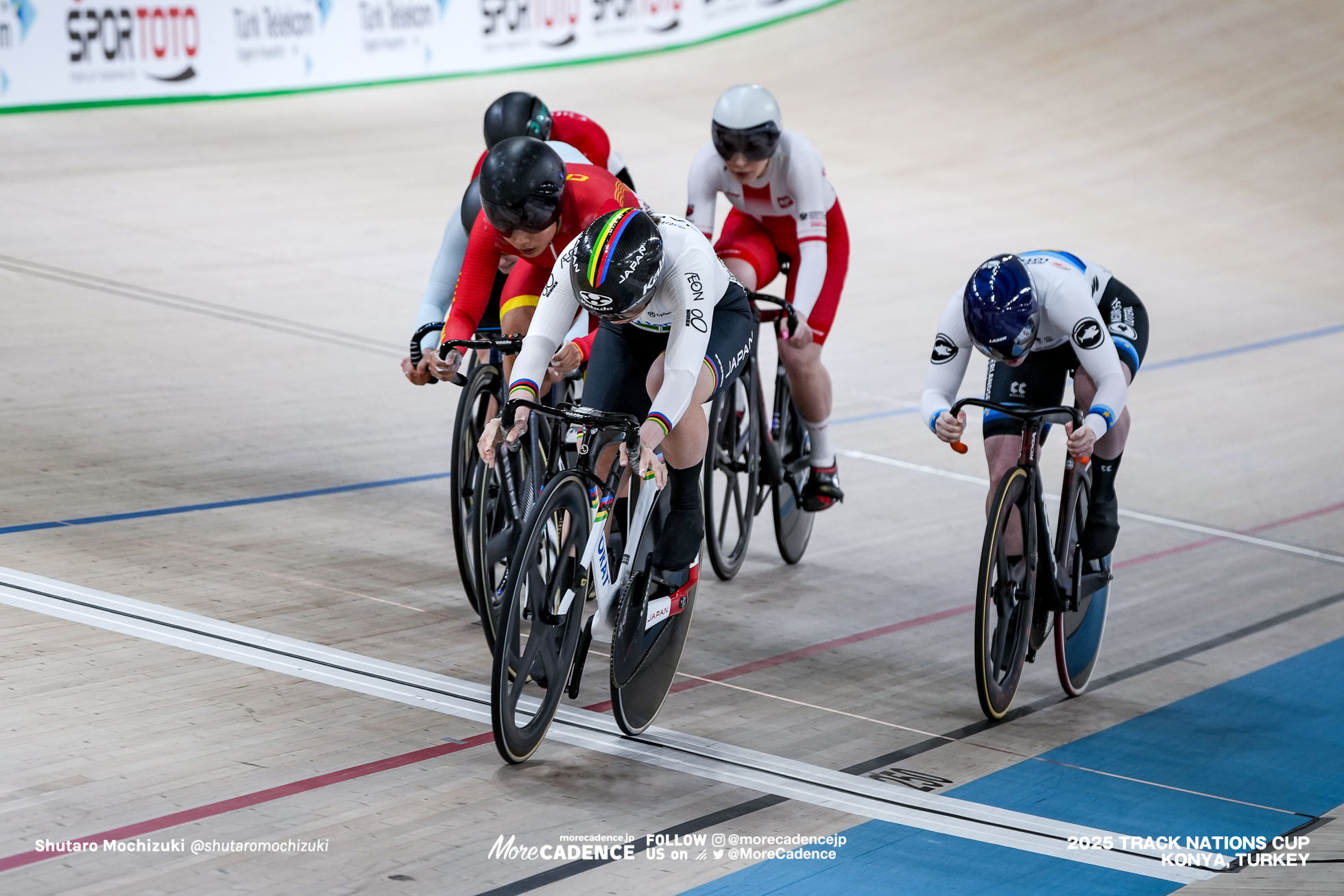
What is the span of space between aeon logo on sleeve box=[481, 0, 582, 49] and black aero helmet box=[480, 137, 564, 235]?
1176 cm

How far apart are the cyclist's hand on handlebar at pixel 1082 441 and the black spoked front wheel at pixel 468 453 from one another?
1.47m

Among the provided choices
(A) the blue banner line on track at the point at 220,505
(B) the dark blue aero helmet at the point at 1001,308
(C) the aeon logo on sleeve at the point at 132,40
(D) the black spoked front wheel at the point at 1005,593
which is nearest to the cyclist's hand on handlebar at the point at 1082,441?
(D) the black spoked front wheel at the point at 1005,593

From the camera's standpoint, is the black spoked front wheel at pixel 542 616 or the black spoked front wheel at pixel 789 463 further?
the black spoked front wheel at pixel 789 463

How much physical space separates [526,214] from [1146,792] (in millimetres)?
1895

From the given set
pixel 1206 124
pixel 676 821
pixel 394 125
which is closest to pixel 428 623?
pixel 676 821

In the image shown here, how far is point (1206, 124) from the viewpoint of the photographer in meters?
14.7

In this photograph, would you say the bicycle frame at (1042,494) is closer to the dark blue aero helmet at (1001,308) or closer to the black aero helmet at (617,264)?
the dark blue aero helmet at (1001,308)

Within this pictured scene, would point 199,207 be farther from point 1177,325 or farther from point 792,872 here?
point 792,872

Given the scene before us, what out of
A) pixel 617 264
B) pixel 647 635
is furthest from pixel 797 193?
pixel 647 635

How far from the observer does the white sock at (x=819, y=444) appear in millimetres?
4816

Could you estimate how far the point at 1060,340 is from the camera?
Answer: 370 centimetres

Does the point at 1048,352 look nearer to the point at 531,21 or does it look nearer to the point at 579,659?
the point at 579,659

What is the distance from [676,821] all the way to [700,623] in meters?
1.36

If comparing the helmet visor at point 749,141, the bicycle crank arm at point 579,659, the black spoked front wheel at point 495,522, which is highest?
the helmet visor at point 749,141
